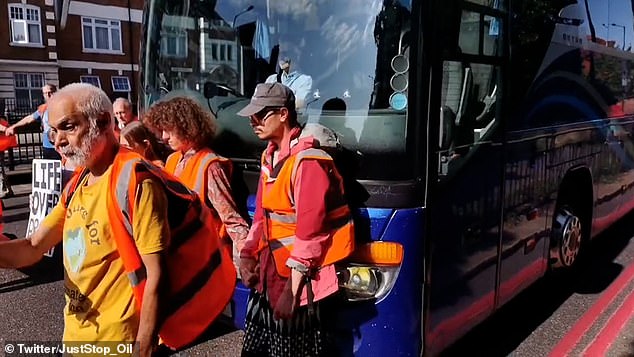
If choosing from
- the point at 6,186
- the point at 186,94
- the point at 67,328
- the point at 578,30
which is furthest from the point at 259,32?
the point at 6,186

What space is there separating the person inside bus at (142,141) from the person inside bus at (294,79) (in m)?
0.90

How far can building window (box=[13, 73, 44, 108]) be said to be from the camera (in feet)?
97.3

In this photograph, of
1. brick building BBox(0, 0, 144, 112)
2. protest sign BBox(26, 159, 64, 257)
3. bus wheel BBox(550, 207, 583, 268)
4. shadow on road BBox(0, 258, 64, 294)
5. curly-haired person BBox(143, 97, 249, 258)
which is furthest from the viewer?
brick building BBox(0, 0, 144, 112)

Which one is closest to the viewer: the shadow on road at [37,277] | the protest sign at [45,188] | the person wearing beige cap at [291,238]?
the person wearing beige cap at [291,238]

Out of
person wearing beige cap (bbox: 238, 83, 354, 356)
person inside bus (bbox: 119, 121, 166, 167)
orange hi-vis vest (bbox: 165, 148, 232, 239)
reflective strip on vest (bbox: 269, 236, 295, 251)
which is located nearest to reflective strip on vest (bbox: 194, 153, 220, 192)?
orange hi-vis vest (bbox: 165, 148, 232, 239)

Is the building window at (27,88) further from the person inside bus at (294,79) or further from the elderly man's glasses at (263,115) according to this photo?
the elderly man's glasses at (263,115)

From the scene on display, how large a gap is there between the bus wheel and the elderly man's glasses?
9.41ft

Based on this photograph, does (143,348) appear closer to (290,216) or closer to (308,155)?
(290,216)

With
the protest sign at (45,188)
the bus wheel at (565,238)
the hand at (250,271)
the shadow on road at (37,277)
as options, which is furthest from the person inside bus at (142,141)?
the bus wheel at (565,238)

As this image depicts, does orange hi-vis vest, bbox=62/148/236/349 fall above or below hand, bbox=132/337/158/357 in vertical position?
above

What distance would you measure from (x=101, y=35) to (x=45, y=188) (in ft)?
100

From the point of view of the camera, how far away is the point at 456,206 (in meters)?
3.00

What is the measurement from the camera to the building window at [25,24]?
29156 millimetres

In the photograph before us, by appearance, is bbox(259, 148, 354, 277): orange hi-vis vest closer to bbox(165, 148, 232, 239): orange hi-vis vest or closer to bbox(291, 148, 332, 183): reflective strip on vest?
bbox(291, 148, 332, 183): reflective strip on vest
